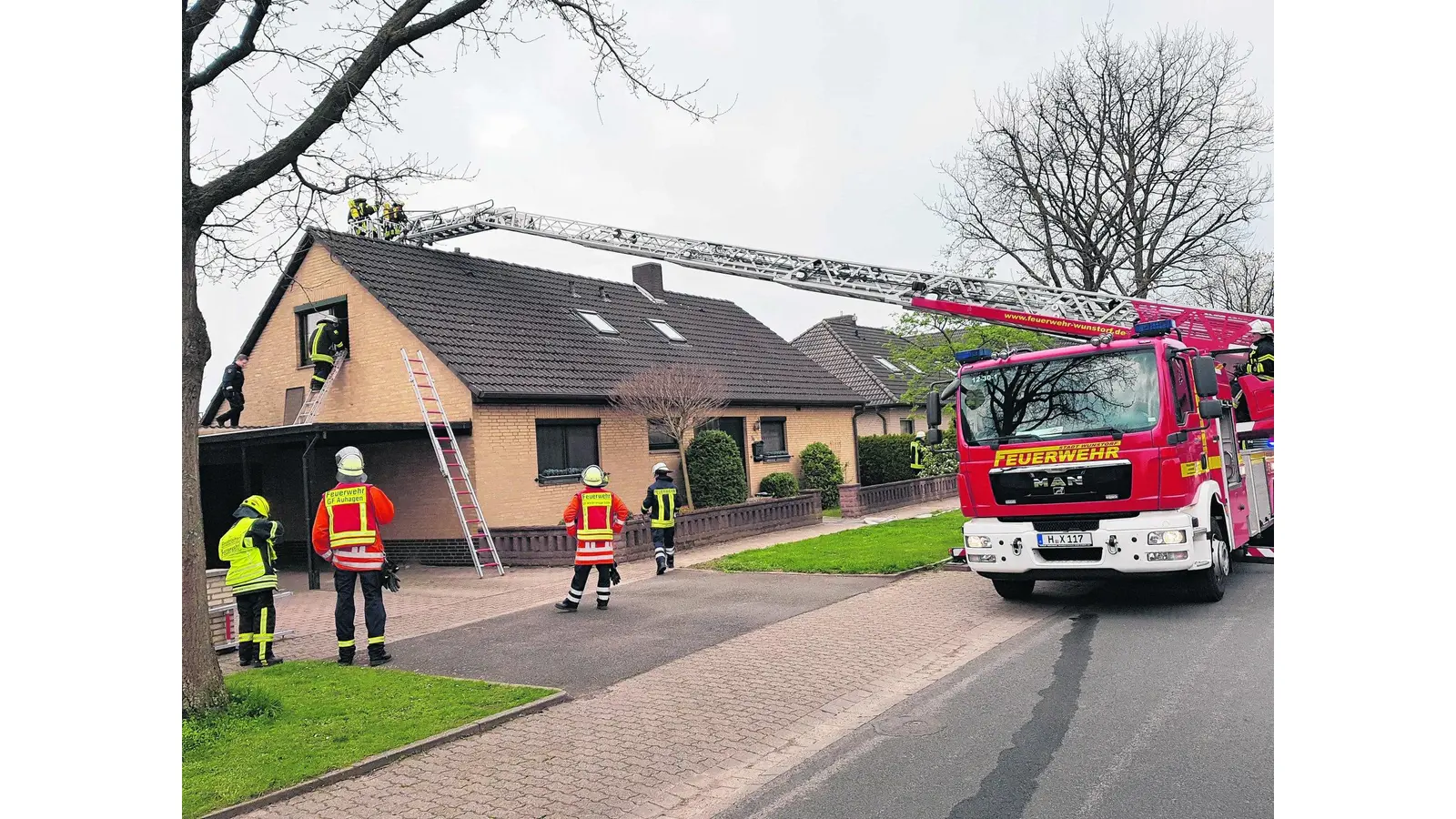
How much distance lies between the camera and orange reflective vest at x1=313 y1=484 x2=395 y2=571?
895 centimetres

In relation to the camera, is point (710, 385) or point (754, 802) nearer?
point (754, 802)

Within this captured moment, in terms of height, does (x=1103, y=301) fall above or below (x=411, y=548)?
above

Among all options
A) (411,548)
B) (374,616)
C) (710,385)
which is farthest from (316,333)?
(374,616)

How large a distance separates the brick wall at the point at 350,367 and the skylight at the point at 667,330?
7746 millimetres

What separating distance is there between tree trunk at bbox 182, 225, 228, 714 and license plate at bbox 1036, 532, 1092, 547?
7.29 m

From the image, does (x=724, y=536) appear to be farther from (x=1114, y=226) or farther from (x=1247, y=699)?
(x=1114, y=226)

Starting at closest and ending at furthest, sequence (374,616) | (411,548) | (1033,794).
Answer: (1033,794), (374,616), (411,548)

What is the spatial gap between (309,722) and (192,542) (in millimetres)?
1521

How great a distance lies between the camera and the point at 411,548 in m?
17.3

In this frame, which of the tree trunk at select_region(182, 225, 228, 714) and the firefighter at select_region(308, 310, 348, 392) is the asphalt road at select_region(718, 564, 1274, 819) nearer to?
the tree trunk at select_region(182, 225, 228, 714)

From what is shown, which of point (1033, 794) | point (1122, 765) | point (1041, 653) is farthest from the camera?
point (1041, 653)

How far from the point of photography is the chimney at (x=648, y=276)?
92.6 ft

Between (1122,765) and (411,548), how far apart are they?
14.5 metres

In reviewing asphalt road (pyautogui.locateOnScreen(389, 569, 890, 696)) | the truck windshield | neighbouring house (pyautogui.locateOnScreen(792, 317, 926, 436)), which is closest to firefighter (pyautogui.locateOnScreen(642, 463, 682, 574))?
asphalt road (pyautogui.locateOnScreen(389, 569, 890, 696))
